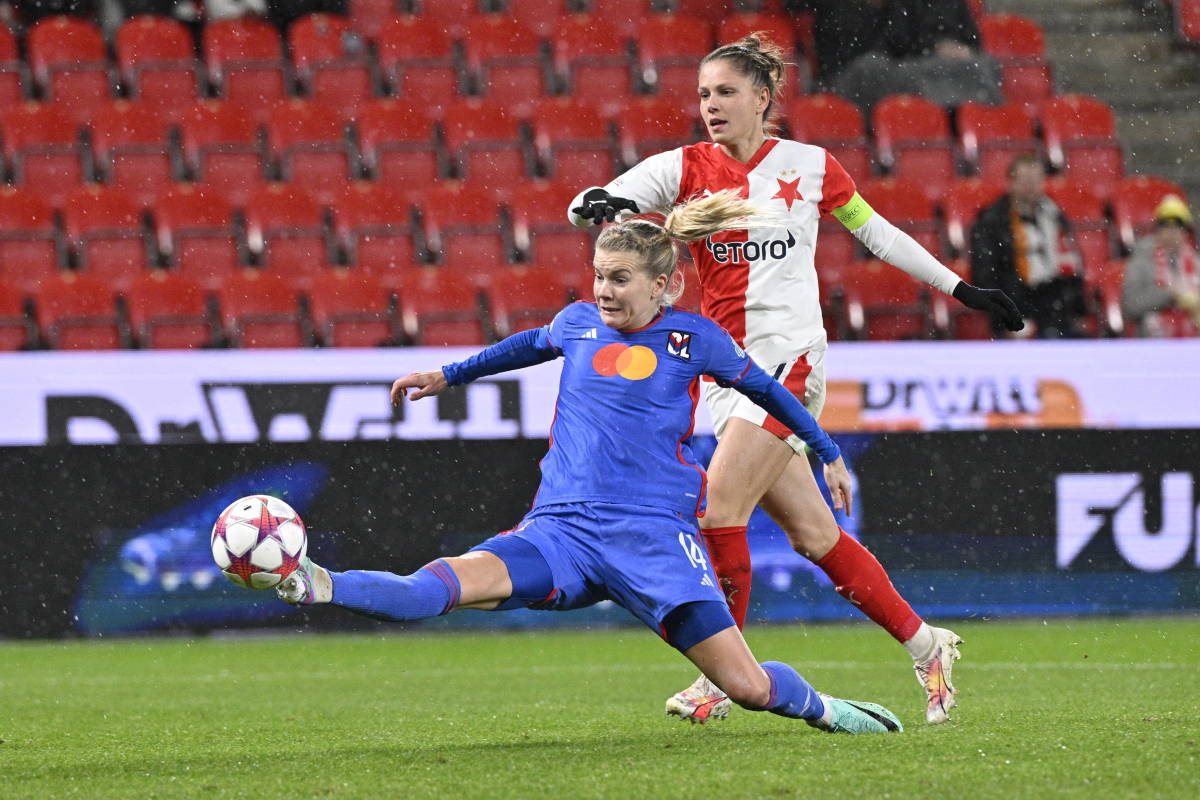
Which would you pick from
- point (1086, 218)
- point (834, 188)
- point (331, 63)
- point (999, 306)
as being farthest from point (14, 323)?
point (1086, 218)

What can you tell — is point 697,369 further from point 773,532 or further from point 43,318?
point 43,318

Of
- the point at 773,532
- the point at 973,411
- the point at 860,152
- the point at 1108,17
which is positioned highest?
the point at 1108,17

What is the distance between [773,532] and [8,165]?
5826mm

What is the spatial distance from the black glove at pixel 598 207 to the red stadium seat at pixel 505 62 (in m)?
7.16

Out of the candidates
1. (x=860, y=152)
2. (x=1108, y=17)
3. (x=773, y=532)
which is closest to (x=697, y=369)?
(x=773, y=532)

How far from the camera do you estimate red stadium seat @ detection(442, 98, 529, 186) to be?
35.7 ft

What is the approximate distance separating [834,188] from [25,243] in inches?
263

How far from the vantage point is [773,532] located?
8109 millimetres

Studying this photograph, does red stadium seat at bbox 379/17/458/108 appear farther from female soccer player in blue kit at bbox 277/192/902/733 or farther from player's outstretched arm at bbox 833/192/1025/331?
female soccer player in blue kit at bbox 277/192/902/733

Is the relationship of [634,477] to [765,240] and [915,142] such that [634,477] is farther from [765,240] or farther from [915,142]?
[915,142]

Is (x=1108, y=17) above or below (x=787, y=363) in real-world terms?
above

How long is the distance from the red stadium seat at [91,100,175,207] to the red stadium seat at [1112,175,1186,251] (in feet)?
20.9

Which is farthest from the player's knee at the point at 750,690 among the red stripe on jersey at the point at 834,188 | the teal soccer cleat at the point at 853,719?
the red stripe on jersey at the point at 834,188

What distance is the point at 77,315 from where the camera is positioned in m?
9.55
